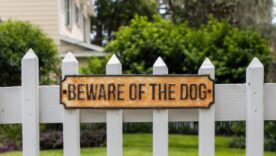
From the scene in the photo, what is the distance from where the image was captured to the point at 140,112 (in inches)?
112

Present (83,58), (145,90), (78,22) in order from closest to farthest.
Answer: (145,90) < (83,58) < (78,22)

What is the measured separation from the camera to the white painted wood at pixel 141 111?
2.85 meters

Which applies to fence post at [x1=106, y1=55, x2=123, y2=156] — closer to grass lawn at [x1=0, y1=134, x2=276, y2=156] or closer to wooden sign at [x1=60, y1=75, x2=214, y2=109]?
wooden sign at [x1=60, y1=75, x2=214, y2=109]

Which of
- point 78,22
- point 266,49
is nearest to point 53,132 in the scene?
point 266,49

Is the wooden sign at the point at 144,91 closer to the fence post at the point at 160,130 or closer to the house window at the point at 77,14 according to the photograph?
the fence post at the point at 160,130

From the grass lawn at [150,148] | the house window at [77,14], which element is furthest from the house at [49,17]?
the grass lawn at [150,148]

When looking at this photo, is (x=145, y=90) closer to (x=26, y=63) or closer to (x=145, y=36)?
(x=26, y=63)

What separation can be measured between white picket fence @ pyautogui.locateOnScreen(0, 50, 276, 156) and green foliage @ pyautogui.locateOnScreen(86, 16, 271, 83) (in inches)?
392

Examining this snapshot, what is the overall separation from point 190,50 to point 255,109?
10649mm

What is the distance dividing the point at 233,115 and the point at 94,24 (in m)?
37.6

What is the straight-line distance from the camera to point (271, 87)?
2.88 meters

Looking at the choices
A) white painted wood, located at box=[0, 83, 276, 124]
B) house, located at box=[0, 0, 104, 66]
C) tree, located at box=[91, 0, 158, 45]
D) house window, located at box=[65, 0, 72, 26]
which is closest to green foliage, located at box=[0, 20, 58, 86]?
house, located at box=[0, 0, 104, 66]

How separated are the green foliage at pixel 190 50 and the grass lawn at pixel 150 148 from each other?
1.90 meters

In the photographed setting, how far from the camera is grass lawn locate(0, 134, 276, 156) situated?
29.2 ft
